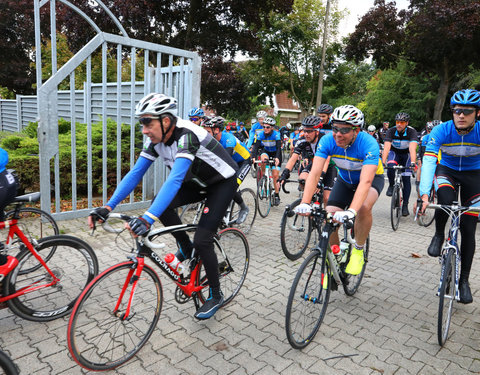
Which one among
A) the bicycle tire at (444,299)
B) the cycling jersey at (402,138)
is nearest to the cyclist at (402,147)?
the cycling jersey at (402,138)

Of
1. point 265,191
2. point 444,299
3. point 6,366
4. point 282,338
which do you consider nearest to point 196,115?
point 265,191

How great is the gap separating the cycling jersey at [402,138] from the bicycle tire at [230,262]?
556 centimetres

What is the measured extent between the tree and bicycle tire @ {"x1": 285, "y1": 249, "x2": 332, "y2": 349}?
55.2 ft

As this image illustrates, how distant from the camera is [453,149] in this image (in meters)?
3.93

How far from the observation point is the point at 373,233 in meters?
7.25

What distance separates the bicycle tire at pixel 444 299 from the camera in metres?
3.18

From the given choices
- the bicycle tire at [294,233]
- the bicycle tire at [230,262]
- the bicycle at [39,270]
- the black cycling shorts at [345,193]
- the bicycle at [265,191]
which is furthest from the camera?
the bicycle at [265,191]

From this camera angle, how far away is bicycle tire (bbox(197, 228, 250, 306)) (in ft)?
12.2

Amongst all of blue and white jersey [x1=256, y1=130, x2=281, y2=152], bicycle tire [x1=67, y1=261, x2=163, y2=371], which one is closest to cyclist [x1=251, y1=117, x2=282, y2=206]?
blue and white jersey [x1=256, y1=130, x2=281, y2=152]

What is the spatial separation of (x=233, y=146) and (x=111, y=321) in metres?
3.54

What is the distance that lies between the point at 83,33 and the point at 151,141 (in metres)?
13.3

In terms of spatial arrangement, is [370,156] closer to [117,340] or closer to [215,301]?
[215,301]

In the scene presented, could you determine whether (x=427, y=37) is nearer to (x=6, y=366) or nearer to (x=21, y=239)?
(x=21, y=239)

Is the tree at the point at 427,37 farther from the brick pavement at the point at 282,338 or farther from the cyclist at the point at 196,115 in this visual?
the brick pavement at the point at 282,338
